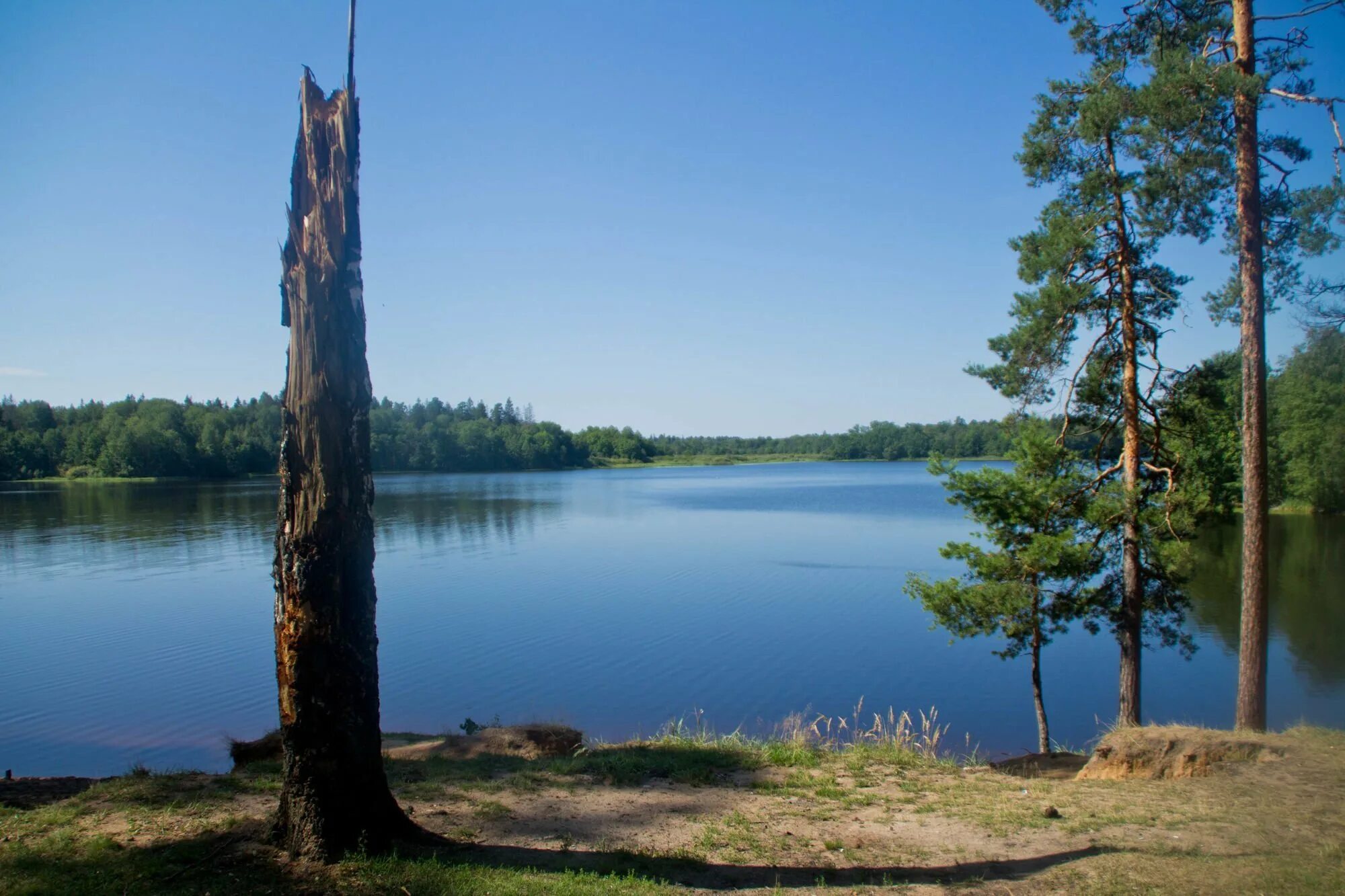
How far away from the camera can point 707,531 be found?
41.5 m

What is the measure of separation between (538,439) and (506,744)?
131 metres

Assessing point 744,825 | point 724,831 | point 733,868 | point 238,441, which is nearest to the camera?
point 733,868

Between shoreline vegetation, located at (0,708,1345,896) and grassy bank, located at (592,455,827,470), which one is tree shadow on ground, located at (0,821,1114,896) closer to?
shoreline vegetation, located at (0,708,1345,896)

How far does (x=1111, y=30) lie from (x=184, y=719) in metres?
19.1

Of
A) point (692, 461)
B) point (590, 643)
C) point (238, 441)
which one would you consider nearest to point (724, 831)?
point (590, 643)

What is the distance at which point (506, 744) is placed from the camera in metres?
8.92

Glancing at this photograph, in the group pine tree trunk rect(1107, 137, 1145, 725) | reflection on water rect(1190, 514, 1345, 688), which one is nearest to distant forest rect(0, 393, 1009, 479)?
reflection on water rect(1190, 514, 1345, 688)

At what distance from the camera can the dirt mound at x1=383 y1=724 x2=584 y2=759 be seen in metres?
8.48

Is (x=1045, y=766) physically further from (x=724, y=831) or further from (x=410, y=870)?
(x=410, y=870)

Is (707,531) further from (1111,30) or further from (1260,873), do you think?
(1260,873)

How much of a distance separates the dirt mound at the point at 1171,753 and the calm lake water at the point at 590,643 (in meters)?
5.18

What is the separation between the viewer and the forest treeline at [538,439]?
13.0 meters

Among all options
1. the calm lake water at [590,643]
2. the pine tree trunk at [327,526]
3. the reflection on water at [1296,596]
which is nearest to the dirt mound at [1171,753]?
the calm lake water at [590,643]

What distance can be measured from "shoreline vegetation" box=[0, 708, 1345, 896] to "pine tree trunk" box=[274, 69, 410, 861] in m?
0.34
